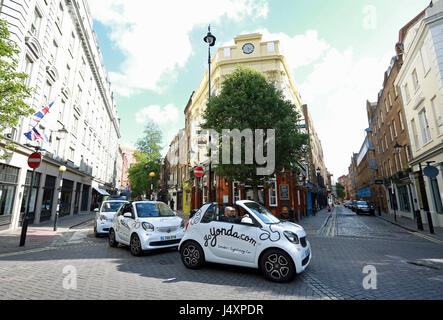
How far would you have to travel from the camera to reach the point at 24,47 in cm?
1317

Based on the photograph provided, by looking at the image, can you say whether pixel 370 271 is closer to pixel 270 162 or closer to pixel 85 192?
pixel 270 162

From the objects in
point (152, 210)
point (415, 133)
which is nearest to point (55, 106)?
point (152, 210)

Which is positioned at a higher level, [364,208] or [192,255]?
[364,208]

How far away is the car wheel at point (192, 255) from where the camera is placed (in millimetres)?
5590

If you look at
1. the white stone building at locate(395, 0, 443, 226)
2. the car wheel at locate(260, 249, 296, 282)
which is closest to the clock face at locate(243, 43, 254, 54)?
the white stone building at locate(395, 0, 443, 226)

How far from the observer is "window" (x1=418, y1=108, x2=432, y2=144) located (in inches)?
605

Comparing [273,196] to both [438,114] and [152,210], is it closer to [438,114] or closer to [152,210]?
[438,114]

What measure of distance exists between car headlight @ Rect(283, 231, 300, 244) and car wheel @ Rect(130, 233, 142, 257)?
4.65m

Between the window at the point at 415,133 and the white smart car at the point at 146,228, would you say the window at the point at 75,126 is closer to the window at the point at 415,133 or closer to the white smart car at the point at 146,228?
the white smart car at the point at 146,228

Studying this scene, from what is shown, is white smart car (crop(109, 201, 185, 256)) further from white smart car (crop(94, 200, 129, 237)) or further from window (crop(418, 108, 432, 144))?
window (crop(418, 108, 432, 144))

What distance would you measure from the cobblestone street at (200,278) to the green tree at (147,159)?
1249 inches

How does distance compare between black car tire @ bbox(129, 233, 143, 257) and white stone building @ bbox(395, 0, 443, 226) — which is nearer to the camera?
black car tire @ bbox(129, 233, 143, 257)

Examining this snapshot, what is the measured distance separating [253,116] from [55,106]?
16.4 m

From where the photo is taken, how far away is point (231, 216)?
5621mm
